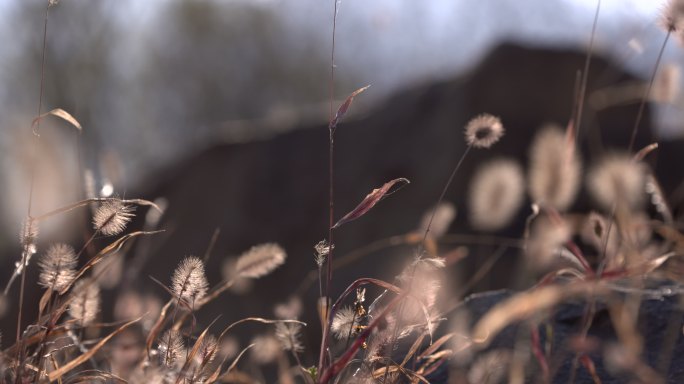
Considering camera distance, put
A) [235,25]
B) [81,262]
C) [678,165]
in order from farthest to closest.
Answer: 1. [235,25]
2. [81,262]
3. [678,165]

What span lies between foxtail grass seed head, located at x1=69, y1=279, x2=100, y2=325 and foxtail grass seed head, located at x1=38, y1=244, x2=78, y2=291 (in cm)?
7

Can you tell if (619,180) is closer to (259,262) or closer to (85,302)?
(259,262)

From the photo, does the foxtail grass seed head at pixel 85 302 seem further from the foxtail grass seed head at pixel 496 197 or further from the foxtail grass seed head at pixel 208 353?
the foxtail grass seed head at pixel 496 197

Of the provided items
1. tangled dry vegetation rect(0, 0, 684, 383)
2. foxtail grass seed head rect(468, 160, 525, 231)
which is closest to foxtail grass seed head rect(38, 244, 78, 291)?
tangled dry vegetation rect(0, 0, 684, 383)

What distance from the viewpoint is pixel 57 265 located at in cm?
148

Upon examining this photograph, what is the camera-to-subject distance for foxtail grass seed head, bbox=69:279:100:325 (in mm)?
1622

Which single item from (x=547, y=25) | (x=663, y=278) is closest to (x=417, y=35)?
(x=547, y=25)

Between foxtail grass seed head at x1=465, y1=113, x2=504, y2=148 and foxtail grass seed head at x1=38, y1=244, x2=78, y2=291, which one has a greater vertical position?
foxtail grass seed head at x1=465, y1=113, x2=504, y2=148

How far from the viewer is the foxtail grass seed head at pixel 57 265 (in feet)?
4.86

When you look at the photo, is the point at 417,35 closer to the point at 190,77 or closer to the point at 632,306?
the point at 190,77

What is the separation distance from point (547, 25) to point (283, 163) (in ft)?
35.1

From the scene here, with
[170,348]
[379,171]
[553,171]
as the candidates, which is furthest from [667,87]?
[379,171]

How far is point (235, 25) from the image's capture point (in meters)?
19.1

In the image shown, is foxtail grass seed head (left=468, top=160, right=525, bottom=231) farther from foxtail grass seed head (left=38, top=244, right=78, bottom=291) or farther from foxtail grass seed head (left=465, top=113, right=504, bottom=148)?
foxtail grass seed head (left=38, top=244, right=78, bottom=291)
